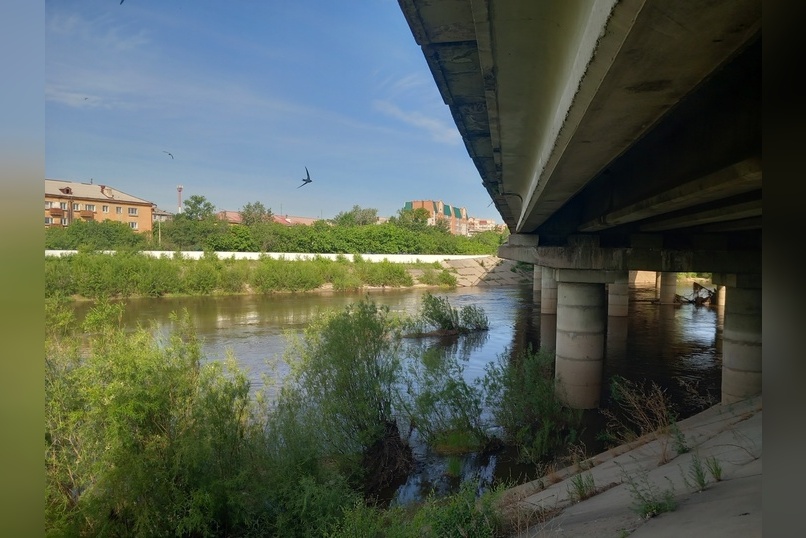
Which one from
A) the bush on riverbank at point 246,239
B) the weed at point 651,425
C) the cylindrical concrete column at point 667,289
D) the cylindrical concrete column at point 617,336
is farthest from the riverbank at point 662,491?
the bush on riverbank at point 246,239

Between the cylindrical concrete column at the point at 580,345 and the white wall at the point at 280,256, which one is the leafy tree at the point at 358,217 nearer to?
the white wall at the point at 280,256

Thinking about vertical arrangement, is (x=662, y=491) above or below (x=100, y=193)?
below

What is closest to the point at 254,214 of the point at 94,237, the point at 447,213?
the point at 94,237

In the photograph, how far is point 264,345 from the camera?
70.4ft

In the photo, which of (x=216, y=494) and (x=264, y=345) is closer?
(x=216, y=494)

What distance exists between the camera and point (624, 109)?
3.69 metres

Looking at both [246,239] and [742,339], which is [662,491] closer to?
[742,339]

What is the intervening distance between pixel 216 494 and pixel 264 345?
15019 mm

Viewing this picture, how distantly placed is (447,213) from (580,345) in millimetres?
153444

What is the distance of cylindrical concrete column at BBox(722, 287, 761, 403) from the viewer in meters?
11.7

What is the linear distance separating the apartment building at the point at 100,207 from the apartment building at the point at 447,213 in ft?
320

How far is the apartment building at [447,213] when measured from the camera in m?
156

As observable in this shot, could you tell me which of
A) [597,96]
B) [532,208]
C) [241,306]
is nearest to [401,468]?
[532,208]

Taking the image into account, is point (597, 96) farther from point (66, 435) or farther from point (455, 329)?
point (455, 329)
